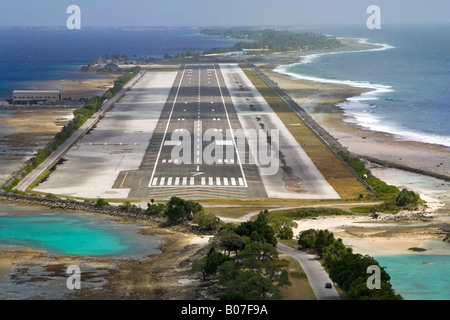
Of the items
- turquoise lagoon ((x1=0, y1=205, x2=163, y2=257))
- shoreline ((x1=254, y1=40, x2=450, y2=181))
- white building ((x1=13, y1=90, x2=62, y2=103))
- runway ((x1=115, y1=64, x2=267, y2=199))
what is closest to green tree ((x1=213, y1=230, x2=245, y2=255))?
turquoise lagoon ((x1=0, y1=205, x2=163, y2=257))

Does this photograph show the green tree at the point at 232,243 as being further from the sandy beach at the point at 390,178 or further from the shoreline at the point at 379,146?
the shoreline at the point at 379,146

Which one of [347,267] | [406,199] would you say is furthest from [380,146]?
[347,267]

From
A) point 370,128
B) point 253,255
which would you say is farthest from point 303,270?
point 370,128

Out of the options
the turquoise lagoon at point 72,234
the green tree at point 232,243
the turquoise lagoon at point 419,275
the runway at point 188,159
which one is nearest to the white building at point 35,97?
the runway at point 188,159

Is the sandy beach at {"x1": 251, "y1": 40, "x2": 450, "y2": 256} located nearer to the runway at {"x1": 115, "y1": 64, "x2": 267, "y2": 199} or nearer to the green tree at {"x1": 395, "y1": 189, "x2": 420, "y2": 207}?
the green tree at {"x1": 395, "y1": 189, "x2": 420, "y2": 207}
